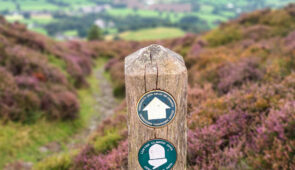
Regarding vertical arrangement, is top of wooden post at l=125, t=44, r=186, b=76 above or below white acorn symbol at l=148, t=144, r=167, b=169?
above

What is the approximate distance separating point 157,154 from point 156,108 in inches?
17.5

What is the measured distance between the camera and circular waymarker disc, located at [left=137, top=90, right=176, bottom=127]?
1.76m

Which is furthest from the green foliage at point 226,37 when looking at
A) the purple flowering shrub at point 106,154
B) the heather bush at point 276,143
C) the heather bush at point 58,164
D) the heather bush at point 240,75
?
the heather bush at point 58,164

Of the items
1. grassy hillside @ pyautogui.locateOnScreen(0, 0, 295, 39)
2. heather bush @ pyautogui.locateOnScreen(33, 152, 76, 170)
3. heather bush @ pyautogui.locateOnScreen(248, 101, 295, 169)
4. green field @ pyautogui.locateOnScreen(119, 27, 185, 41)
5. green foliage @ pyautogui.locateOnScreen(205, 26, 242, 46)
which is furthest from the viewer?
grassy hillside @ pyautogui.locateOnScreen(0, 0, 295, 39)

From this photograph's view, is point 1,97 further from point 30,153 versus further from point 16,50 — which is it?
point 16,50

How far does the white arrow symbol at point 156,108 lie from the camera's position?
175 cm

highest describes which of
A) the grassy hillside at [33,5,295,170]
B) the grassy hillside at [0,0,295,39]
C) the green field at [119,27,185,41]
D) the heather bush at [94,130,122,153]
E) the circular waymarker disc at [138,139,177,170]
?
the grassy hillside at [0,0,295,39]

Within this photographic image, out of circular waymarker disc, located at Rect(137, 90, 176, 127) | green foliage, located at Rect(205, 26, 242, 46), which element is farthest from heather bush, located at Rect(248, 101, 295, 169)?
green foliage, located at Rect(205, 26, 242, 46)

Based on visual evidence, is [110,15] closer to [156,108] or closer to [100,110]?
[100,110]

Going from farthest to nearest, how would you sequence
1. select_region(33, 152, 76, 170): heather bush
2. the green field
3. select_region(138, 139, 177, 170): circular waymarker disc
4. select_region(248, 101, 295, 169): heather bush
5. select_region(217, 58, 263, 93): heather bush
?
the green field < select_region(217, 58, 263, 93): heather bush < select_region(33, 152, 76, 170): heather bush < select_region(248, 101, 295, 169): heather bush < select_region(138, 139, 177, 170): circular waymarker disc

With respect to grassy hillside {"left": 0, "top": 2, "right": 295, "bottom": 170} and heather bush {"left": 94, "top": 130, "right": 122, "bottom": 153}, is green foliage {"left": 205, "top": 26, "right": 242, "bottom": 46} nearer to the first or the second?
grassy hillside {"left": 0, "top": 2, "right": 295, "bottom": 170}

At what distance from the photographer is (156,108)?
1750mm

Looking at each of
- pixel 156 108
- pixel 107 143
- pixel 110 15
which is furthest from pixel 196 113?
pixel 110 15

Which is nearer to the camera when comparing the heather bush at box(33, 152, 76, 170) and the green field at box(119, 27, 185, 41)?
the heather bush at box(33, 152, 76, 170)
